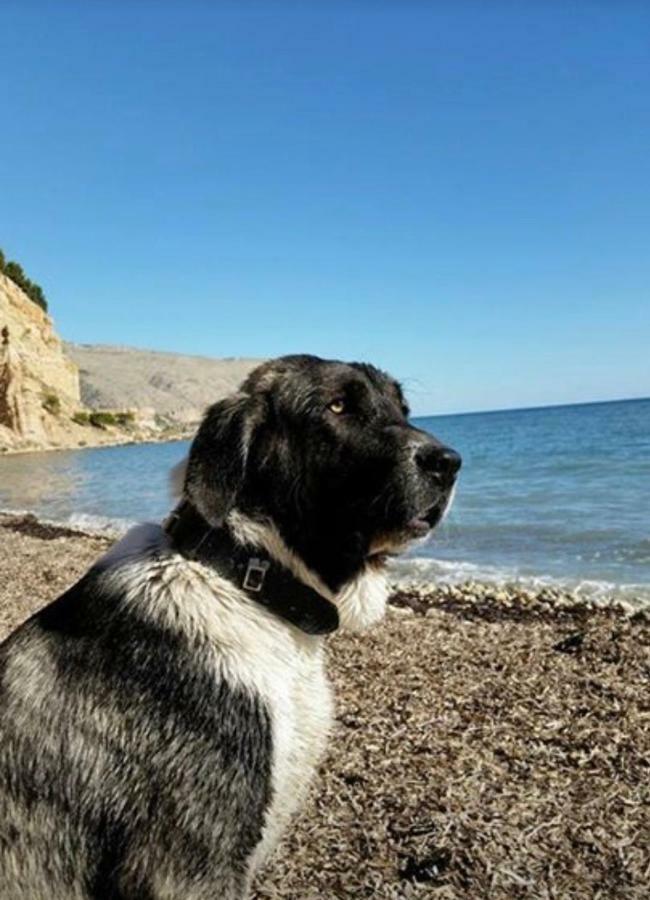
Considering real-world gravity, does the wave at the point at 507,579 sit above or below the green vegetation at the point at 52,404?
below

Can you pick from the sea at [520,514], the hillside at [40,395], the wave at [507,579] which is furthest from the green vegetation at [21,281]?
the wave at [507,579]

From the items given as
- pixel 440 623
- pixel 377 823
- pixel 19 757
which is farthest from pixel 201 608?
pixel 440 623

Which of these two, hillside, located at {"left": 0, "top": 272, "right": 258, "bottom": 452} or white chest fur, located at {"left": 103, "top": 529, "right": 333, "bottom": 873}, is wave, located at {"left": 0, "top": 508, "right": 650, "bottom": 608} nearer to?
white chest fur, located at {"left": 103, "top": 529, "right": 333, "bottom": 873}

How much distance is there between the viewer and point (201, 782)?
7.68ft

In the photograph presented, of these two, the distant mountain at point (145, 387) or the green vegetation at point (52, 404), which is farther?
the distant mountain at point (145, 387)

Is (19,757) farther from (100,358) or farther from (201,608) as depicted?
(100,358)

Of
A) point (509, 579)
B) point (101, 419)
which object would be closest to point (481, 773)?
point (509, 579)

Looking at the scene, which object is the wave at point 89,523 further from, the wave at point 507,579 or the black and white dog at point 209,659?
the black and white dog at point 209,659

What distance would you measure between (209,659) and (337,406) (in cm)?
110

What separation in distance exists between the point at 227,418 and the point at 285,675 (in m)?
0.94

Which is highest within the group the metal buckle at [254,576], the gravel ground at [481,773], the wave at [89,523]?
the metal buckle at [254,576]

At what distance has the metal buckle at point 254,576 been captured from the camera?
263 centimetres

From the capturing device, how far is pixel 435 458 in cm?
285

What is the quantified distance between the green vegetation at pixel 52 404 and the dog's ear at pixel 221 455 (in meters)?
65.2
